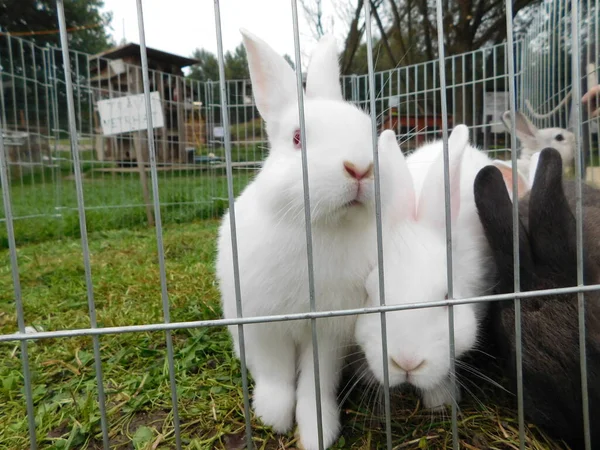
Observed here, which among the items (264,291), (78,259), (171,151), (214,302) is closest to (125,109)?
(171,151)

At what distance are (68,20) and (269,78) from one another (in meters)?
8.01

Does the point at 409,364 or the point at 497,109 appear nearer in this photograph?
the point at 409,364

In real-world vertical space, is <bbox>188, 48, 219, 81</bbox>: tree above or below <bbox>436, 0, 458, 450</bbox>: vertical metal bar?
above

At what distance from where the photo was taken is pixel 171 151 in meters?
5.37

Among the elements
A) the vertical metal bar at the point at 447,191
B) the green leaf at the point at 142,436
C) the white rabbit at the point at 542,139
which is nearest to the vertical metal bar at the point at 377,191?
the vertical metal bar at the point at 447,191

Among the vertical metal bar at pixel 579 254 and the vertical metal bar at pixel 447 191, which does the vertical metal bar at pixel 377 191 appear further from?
the vertical metal bar at pixel 579 254

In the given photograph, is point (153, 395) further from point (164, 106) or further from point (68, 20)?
point (68, 20)

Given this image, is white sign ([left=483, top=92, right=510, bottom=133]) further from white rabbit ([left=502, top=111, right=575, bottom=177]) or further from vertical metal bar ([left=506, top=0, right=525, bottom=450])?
vertical metal bar ([left=506, top=0, right=525, bottom=450])

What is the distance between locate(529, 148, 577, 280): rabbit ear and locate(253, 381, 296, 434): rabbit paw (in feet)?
2.51

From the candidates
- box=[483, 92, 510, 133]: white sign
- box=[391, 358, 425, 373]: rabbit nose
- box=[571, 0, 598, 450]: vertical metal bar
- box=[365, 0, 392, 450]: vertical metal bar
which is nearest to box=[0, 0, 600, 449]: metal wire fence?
box=[483, 92, 510, 133]: white sign

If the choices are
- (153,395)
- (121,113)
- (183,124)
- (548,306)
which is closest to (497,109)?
(183,124)

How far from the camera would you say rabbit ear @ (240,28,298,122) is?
4.25ft

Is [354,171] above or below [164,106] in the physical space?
below

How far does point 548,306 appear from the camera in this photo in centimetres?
113
